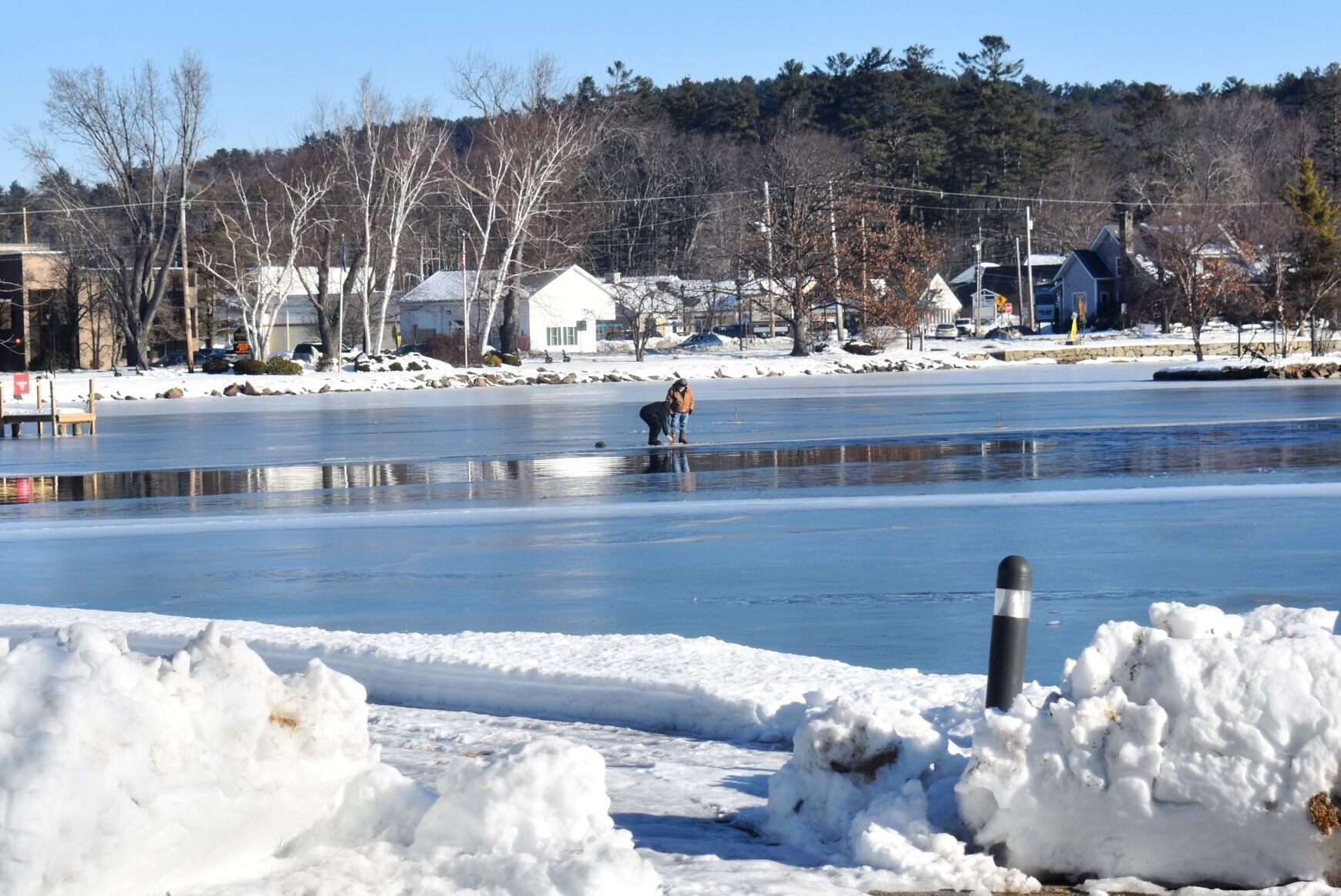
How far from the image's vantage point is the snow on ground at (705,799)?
13.8 ft

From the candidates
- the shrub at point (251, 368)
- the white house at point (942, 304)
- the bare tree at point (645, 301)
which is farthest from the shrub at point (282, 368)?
the white house at point (942, 304)

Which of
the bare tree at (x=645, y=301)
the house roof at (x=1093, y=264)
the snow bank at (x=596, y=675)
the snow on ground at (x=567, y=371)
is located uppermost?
the house roof at (x=1093, y=264)

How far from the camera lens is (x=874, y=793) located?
207 inches

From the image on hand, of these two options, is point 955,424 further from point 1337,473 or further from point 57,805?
point 57,805

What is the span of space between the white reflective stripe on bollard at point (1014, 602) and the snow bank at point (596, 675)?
84cm

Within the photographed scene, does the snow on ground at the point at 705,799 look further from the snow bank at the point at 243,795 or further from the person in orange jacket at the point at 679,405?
the person in orange jacket at the point at 679,405

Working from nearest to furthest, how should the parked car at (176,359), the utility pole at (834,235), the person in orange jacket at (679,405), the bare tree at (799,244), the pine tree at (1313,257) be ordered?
1. the person in orange jacket at (679,405)
2. the pine tree at (1313,257)
3. the bare tree at (799,244)
4. the utility pole at (834,235)
5. the parked car at (176,359)

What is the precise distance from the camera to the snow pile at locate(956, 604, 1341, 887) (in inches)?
188

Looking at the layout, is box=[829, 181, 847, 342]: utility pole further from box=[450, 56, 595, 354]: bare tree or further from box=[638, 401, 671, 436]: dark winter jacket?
box=[638, 401, 671, 436]: dark winter jacket

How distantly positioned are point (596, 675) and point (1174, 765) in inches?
127

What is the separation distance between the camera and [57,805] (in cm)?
402

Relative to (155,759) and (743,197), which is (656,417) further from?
(743,197)

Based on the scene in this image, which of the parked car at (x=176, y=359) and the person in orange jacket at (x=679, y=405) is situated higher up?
the parked car at (x=176, y=359)

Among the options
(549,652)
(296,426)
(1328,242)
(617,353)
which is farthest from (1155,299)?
(549,652)
